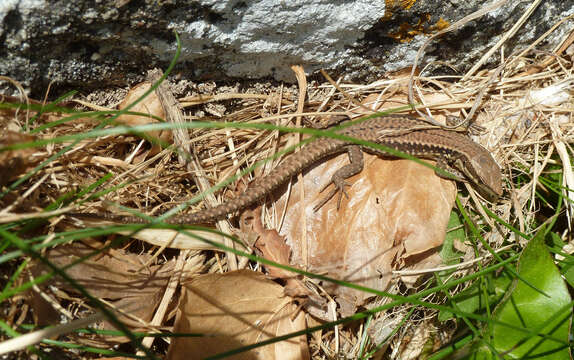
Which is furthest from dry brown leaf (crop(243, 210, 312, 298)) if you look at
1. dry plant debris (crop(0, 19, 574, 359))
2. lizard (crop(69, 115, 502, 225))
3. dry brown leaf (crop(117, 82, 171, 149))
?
dry brown leaf (crop(117, 82, 171, 149))

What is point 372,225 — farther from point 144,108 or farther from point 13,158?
point 13,158

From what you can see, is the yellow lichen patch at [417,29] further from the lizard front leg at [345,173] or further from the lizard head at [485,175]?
A: the lizard head at [485,175]

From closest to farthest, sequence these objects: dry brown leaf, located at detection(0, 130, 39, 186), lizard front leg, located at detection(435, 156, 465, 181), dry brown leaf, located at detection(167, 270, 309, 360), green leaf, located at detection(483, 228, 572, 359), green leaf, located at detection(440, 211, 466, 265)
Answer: dry brown leaf, located at detection(0, 130, 39, 186) → dry brown leaf, located at detection(167, 270, 309, 360) → green leaf, located at detection(483, 228, 572, 359) → green leaf, located at detection(440, 211, 466, 265) → lizard front leg, located at detection(435, 156, 465, 181)

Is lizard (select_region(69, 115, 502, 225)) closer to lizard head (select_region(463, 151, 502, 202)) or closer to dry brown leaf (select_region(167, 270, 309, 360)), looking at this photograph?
lizard head (select_region(463, 151, 502, 202))

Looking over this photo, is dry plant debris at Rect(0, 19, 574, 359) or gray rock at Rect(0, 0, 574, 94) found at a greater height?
gray rock at Rect(0, 0, 574, 94)

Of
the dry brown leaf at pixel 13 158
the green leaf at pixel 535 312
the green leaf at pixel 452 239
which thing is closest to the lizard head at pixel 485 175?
the green leaf at pixel 452 239

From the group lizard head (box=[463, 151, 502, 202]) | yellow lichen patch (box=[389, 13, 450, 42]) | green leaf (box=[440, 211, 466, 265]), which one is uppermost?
yellow lichen patch (box=[389, 13, 450, 42])

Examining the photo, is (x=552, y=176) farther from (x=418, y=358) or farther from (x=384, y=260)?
(x=418, y=358)
